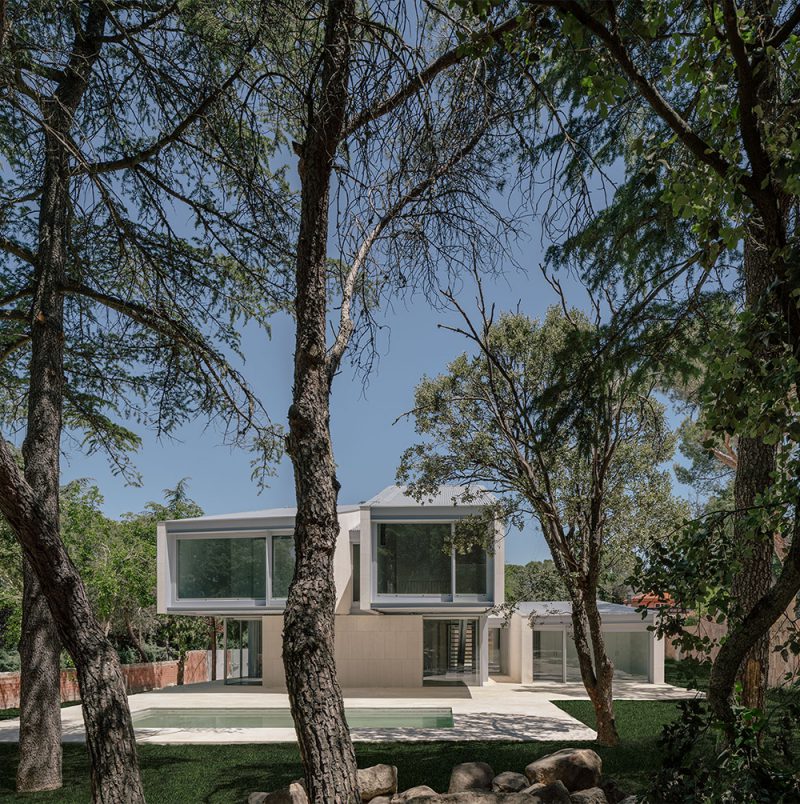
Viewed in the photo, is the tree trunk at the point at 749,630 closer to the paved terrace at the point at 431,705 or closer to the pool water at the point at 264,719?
the paved terrace at the point at 431,705

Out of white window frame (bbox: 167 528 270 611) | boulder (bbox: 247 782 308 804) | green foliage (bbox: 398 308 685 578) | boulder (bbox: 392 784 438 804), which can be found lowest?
boulder (bbox: 392 784 438 804)

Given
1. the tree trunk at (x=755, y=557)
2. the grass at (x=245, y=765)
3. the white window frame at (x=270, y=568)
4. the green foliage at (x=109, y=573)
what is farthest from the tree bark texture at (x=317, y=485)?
the white window frame at (x=270, y=568)

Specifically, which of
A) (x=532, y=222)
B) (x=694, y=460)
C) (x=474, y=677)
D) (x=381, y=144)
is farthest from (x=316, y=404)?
(x=694, y=460)

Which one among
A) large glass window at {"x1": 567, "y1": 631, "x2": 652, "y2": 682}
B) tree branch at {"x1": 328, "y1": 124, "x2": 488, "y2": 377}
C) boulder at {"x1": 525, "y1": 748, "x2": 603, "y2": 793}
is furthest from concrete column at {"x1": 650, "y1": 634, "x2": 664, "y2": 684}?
tree branch at {"x1": 328, "y1": 124, "x2": 488, "y2": 377}

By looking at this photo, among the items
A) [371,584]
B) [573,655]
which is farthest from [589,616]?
[573,655]

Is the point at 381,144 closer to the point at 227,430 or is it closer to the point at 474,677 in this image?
the point at 227,430

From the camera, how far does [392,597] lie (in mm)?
20016

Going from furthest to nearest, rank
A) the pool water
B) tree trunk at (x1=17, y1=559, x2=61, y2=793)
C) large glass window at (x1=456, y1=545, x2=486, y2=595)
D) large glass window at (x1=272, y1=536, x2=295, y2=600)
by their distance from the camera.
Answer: large glass window at (x1=272, y1=536, x2=295, y2=600) < large glass window at (x1=456, y1=545, x2=486, y2=595) < the pool water < tree trunk at (x1=17, y1=559, x2=61, y2=793)

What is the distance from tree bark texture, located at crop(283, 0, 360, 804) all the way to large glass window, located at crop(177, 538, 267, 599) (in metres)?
16.5

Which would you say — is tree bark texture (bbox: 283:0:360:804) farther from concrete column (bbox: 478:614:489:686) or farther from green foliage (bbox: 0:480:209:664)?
concrete column (bbox: 478:614:489:686)

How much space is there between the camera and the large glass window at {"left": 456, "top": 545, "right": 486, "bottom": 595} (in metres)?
20.0

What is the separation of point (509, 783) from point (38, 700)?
550cm

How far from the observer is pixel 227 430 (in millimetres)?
11312

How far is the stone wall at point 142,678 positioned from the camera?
67.8 ft
